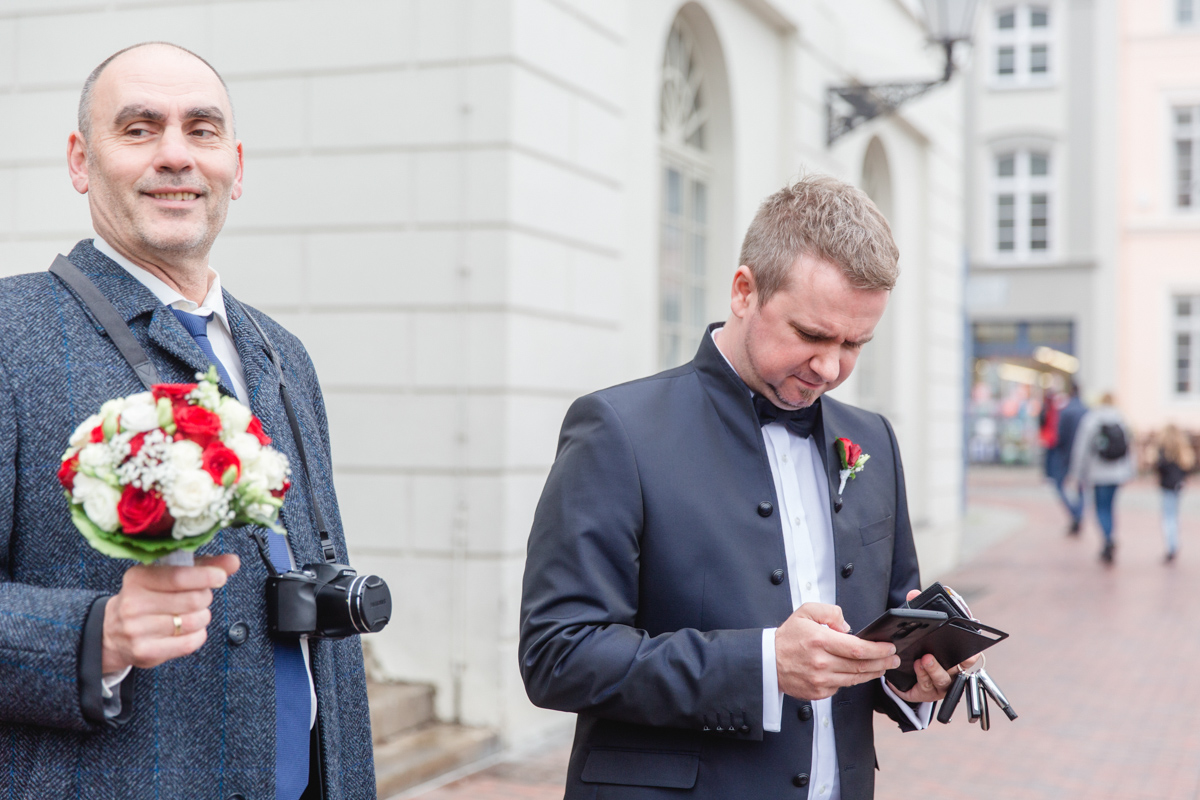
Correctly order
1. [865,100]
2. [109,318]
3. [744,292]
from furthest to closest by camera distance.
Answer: [865,100]
[744,292]
[109,318]

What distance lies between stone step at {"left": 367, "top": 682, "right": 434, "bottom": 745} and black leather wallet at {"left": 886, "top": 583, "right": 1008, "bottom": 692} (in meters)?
3.33

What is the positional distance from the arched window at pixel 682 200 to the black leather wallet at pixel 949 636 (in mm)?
5178

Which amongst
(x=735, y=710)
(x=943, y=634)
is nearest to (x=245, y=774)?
Answer: (x=735, y=710)

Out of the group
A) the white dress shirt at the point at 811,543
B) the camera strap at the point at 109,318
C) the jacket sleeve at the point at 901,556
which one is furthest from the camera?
the jacket sleeve at the point at 901,556

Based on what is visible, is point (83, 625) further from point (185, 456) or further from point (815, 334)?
point (815, 334)

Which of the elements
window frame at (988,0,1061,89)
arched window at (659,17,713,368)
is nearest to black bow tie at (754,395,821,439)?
arched window at (659,17,713,368)

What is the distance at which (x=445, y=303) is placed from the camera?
5.44m

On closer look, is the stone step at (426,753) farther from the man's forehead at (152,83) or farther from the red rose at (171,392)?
the red rose at (171,392)

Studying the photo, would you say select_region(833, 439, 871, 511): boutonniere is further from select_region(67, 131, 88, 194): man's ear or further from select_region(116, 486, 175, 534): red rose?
select_region(67, 131, 88, 194): man's ear

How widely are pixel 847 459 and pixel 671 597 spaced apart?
0.43 m

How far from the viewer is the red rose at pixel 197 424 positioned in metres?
1.39

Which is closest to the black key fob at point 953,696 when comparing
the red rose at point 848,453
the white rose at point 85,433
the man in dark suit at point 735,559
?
the man in dark suit at point 735,559

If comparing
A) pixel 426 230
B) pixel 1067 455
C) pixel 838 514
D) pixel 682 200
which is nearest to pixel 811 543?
pixel 838 514

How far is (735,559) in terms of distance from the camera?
6.63ft
